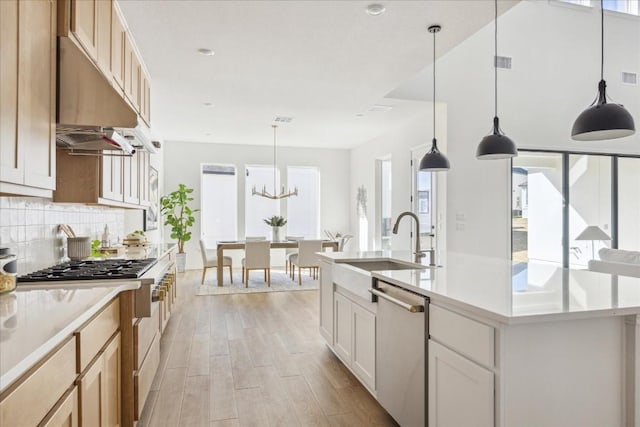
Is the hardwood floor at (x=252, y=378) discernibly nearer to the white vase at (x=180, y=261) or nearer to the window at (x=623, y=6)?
the white vase at (x=180, y=261)

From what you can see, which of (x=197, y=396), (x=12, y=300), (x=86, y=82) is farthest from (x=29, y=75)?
(x=197, y=396)

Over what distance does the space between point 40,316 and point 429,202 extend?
18.2 ft

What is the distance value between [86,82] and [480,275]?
7.39 ft

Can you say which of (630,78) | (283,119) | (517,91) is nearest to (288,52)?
(283,119)

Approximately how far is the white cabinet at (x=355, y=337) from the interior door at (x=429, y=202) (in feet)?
9.91

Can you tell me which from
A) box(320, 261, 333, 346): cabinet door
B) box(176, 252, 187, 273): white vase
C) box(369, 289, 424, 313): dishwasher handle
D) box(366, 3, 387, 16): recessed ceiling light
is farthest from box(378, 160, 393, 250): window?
box(369, 289, 424, 313): dishwasher handle

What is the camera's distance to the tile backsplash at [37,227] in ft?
6.85

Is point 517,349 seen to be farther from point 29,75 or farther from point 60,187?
point 60,187

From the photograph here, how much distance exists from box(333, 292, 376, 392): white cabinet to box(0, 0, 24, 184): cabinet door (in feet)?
6.40

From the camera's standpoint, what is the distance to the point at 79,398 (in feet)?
4.68

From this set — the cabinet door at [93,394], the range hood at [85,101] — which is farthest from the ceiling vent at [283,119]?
the cabinet door at [93,394]

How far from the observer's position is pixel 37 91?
1681 millimetres

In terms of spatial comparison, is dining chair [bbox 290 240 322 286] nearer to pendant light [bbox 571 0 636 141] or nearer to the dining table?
the dining table

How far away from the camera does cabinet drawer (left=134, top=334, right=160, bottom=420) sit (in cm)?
221
